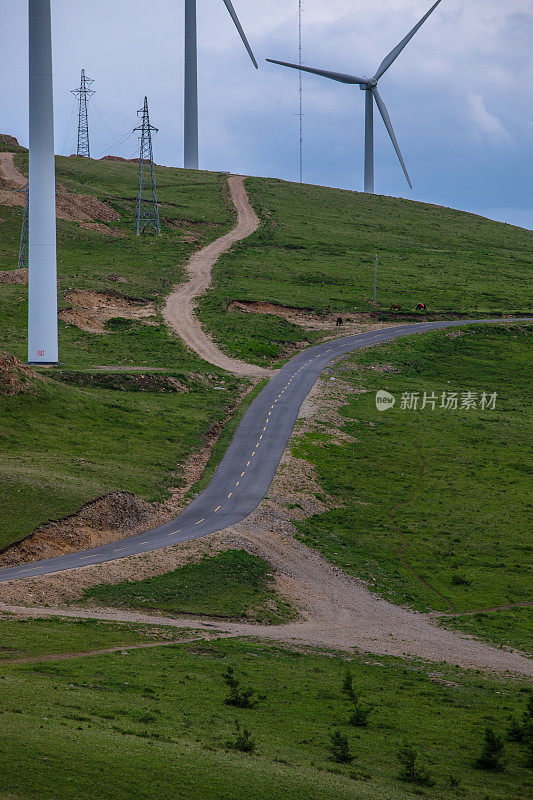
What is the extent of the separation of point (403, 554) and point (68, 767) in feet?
146

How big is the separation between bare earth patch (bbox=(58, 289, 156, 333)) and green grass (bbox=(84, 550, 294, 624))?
72.4 metres

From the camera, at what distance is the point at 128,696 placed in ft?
113

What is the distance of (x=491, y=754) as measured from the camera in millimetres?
33750

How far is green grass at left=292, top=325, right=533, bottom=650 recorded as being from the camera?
61.8 m

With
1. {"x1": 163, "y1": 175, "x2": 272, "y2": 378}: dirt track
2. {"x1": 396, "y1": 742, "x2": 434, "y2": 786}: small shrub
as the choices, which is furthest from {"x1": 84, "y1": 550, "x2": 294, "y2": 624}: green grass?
{"x1": 163, "y1": 175, "x2": 272, "y2": 378}: dirt track

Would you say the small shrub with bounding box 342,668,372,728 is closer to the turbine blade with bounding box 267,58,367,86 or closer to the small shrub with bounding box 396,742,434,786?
the small shrub with bounding box 396,742,434,786

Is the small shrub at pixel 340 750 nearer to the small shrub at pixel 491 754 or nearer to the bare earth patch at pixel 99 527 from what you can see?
the small shrub at pixel 491 754

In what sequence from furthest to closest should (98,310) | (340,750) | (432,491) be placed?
(98,310) → (432,491) → (340,750)

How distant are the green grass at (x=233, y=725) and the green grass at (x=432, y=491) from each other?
14250mm

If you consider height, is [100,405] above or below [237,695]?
above

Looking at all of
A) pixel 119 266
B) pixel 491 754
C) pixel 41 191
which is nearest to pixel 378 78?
pixel 119 266

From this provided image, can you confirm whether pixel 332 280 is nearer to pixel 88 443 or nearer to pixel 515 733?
pixel 88 443

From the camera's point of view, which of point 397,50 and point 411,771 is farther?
point 397,50

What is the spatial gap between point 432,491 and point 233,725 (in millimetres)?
49661
